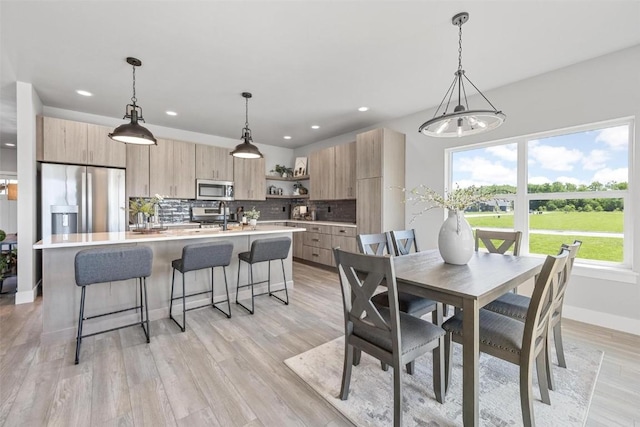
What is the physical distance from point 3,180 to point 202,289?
6754 mm

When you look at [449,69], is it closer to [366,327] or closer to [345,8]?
[345,8]

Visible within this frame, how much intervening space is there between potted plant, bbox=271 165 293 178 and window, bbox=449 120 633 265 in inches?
162

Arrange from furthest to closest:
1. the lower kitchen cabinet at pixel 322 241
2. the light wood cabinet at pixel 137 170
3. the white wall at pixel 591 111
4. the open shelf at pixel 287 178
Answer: the open shelf at pixel 287 178, the lower kitchen cabinet at pixel 322 241, the light wood cabinet at pixel 137 170, the white wall at pixel 591 111

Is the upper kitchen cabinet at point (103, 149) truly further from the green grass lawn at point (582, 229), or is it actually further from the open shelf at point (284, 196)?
the green grass lawn at point (582, 229)

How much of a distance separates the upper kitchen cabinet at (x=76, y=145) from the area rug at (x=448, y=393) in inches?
164

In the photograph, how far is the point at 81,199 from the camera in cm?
390

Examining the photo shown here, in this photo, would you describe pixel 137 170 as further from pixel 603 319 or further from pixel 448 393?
pixel 603 319

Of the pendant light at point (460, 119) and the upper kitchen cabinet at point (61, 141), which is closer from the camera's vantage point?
the pendant light at point (460, 119)

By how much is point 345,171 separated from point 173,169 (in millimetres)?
3129

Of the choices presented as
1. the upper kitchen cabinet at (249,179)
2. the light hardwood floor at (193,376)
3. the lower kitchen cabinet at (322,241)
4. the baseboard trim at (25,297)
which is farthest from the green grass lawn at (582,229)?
the baseboard trim at (25,297)

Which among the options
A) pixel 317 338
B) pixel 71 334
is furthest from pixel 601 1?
pixel 71 334

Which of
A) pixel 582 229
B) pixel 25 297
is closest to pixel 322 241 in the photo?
pixel 582 229

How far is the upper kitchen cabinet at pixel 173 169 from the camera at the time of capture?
469cm

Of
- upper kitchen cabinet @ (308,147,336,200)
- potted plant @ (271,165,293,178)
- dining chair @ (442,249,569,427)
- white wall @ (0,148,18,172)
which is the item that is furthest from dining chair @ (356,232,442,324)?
white wall @ (0,148,18,172)
